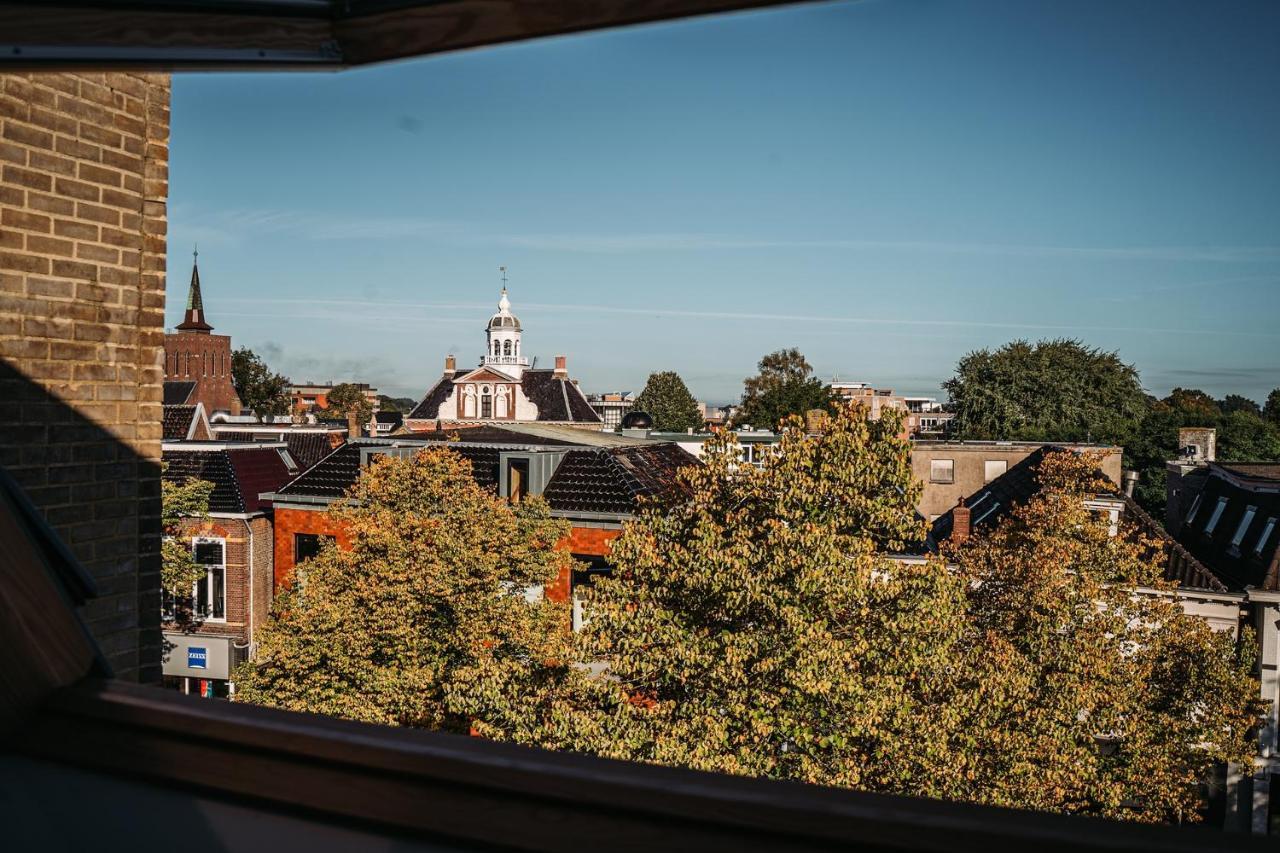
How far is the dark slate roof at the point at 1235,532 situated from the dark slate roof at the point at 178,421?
3207 centimetres

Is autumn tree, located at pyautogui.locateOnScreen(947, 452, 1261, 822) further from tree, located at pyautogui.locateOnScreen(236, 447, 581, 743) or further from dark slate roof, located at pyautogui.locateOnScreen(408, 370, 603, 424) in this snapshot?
dark slate roof, located at pyautogui.locateOnScreen(408, 370, 603, 424)

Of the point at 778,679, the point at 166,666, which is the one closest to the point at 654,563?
the point at 778,679

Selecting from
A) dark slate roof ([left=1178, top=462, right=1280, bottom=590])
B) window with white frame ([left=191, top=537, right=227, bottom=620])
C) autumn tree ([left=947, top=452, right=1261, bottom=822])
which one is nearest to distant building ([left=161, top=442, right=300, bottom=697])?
window with white frame ([left=191, top=537, right=227, bottom=620])

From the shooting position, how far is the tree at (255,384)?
82.2 metres

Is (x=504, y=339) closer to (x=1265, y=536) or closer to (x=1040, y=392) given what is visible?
(x=1040, y=392)

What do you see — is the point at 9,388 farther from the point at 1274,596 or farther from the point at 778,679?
the point at 1274,596

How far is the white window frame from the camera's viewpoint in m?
22.2

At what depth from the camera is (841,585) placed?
9.54 meters

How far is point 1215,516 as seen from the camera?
22391 millimetres

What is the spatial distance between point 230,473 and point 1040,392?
49.4 metres

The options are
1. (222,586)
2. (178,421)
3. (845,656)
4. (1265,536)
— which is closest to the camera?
(845,656)

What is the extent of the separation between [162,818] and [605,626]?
8588mm

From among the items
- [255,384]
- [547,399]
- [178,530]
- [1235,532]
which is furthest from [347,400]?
[1235,532]

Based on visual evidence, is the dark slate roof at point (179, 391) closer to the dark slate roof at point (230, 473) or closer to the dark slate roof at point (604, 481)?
the dark slate roof at point (230, 473)
